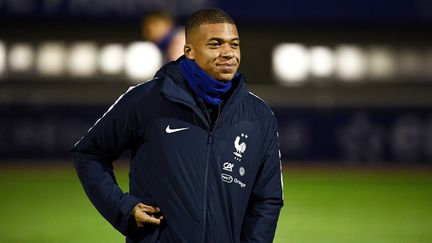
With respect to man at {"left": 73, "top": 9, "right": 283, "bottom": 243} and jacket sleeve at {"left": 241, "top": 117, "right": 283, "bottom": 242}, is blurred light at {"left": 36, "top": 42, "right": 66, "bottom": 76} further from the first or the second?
jacket sleeve at {"left": 241, "top": 117, "right": 283, "bottom": 242}

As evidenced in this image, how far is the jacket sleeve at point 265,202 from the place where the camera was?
3.96 metres

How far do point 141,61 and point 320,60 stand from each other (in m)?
3.42

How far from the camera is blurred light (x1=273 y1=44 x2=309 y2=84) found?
18219 mm

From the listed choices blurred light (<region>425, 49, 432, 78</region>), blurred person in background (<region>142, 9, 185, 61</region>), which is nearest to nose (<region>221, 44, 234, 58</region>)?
blurred person in background (<region>142, 9, 185, 61</region>)

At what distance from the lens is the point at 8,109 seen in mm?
16359

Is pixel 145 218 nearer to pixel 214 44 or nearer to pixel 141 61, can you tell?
pixel 214 44

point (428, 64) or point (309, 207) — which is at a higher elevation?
point (428, 64)

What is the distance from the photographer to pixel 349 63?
1833cm

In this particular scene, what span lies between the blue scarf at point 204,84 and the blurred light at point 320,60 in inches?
576

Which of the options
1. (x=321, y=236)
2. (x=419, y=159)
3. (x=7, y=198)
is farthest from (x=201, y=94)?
(x=419, y=159)

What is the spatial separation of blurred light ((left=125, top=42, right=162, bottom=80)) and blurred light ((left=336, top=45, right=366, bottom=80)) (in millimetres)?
3466

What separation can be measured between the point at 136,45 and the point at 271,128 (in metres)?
14.1

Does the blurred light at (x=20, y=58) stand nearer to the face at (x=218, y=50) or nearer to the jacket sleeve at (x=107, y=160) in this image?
the jacket sleeve at (x=107, y=160)

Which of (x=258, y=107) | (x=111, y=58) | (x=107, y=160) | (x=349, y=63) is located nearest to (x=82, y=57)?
(x=111, y=58)
